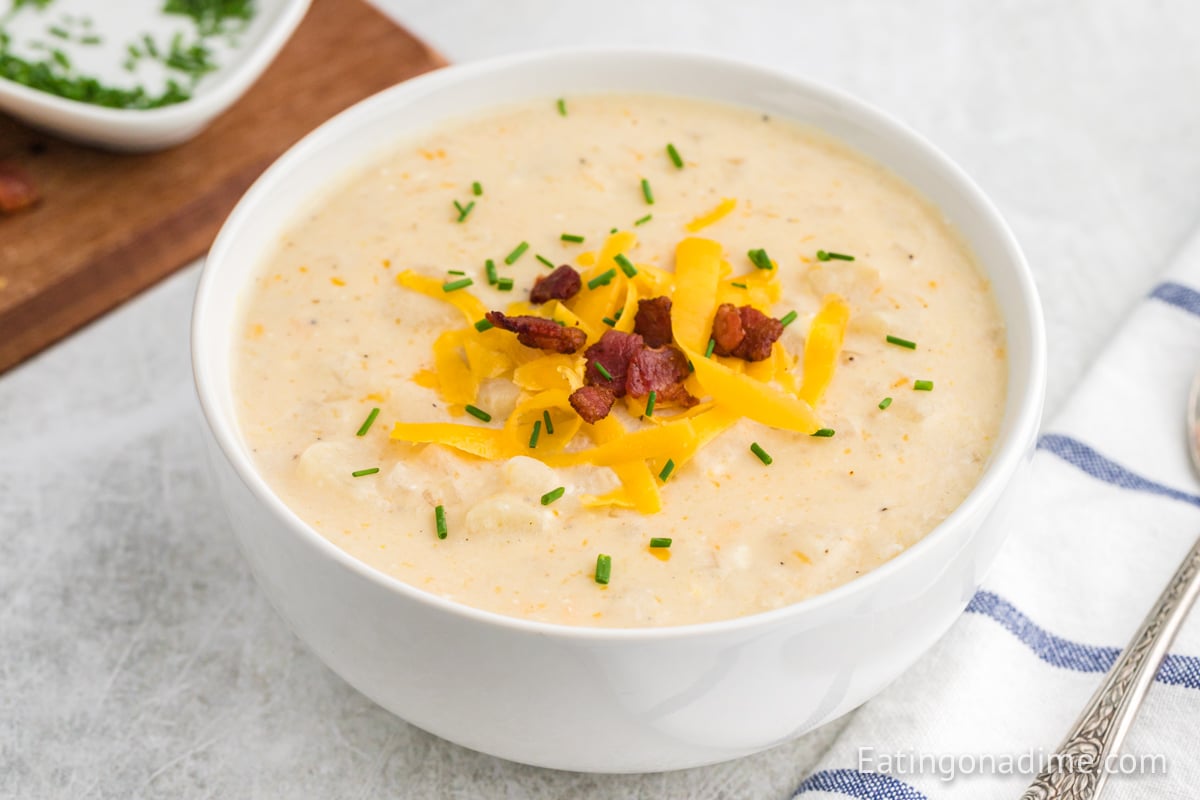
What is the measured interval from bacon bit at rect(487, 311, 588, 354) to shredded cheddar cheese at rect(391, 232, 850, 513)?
0.03 metres

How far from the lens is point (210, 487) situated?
9.68ft

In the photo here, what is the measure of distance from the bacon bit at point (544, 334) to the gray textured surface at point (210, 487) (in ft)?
2.54

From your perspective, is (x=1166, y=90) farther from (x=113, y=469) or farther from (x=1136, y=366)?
(x=113, y=469)

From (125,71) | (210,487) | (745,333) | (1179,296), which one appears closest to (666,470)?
(745,333)

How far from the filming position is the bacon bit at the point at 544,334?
7.61 feet

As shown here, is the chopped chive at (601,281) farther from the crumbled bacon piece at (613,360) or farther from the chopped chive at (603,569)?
the chopped chive at (603,569)

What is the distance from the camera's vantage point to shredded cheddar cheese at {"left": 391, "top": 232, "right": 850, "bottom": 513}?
2.23 metres

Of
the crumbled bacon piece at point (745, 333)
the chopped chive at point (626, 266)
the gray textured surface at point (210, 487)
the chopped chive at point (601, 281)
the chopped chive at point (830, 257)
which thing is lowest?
the gray textured surface at point (210, 487)

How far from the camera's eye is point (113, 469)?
3002 millimetres

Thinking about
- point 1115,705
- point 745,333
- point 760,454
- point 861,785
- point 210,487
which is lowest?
point 210,487

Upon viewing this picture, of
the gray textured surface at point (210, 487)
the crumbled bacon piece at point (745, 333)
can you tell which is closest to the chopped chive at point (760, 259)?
the crumbled bacon piece at point (745, 333)

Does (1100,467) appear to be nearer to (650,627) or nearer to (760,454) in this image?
(760,454)

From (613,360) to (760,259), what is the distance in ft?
1.51

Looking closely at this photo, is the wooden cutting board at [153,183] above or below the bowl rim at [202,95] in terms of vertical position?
below
